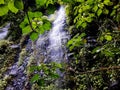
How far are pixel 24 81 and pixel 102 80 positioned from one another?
303 cm

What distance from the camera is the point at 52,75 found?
6.43ft

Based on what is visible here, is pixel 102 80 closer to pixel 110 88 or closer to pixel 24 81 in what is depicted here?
pixel 110 88

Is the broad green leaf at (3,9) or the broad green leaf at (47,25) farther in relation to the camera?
the broad green leaf at (47,25)

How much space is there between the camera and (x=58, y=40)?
9.66 m

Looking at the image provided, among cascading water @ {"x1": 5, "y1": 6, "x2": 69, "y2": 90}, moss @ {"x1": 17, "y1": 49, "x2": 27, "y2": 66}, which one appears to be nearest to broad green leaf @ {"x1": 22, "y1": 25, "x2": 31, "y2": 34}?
cascading water @ {"x1": 5, "y1": 6, "x2": 69, "y2": 90}

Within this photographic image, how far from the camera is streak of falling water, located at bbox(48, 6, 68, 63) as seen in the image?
28.2ft

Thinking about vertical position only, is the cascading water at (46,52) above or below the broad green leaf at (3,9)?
below

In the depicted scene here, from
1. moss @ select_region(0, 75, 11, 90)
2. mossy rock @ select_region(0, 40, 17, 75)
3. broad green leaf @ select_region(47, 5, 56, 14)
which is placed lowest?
moss @ select_region(0, 75, 11, 90)

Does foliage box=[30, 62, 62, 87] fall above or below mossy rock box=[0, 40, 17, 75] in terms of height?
above

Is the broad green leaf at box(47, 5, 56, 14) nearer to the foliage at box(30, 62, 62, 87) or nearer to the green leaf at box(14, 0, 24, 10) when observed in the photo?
the green leaf at box(14, 0, 24, 10)

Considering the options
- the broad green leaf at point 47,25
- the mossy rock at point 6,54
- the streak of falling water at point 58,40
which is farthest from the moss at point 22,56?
the broad green leaf at point 47,25

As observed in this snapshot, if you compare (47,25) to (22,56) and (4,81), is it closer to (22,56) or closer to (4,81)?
(4,81)

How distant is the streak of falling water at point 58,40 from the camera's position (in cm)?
859

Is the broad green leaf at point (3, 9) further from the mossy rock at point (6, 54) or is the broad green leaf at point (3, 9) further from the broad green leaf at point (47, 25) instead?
the mossy rock at point (6, 54)
